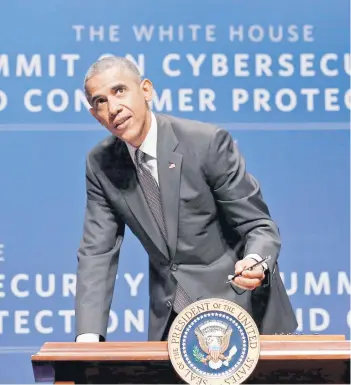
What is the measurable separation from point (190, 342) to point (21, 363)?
5.57 feet

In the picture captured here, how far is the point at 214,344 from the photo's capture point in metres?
1.73

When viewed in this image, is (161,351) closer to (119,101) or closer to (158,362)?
(158,362)

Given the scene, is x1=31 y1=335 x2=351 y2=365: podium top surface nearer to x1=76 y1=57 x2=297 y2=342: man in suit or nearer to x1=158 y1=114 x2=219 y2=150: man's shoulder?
x1=76 y1=57 x2=297 y2=342: man in suit

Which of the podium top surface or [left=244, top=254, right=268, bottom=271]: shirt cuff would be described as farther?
[left=244, top=254, right=268, bottom=271]: shirt cuff

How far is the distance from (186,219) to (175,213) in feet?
0.14

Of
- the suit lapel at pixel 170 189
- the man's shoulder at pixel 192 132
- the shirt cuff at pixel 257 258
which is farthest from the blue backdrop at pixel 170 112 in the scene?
the shirt cuff at pixel 257 258

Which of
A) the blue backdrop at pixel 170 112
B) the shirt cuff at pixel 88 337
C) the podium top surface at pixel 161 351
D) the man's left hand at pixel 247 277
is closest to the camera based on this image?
the podium top surface at pixel 161 351

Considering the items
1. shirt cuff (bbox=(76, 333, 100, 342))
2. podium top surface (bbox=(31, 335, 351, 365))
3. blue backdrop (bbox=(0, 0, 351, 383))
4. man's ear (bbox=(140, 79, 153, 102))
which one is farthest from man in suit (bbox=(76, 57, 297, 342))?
blue backdrop (bbox=(0, 0, 351, 383))

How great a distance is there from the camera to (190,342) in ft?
5.71

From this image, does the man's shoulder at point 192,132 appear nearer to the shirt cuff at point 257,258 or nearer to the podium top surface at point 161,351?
the shirt cuff at point 257,258

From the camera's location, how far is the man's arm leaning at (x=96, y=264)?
2.20m

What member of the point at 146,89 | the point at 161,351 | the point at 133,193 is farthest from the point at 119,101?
the point at 161,351

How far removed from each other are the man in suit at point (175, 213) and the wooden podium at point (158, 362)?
1.77 feet

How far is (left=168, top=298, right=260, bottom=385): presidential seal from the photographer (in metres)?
1.72
